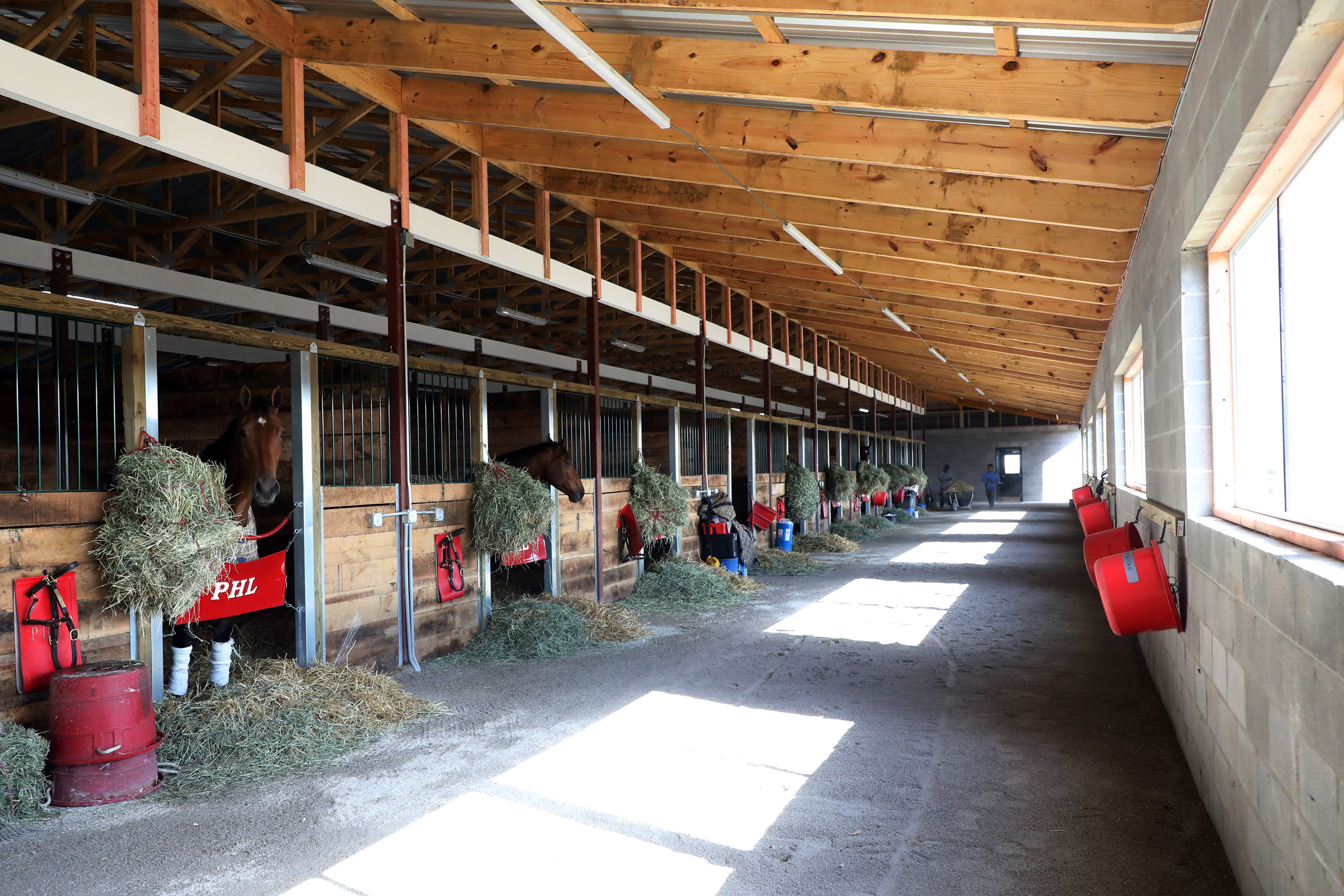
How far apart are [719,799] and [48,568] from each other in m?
2.81

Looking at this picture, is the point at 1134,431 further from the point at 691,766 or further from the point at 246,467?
the point at 246,467

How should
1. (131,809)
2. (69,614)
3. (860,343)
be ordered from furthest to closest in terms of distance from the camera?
(860,343) → (69,614) → (131,809)

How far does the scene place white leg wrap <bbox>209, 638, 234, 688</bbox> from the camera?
412 cm

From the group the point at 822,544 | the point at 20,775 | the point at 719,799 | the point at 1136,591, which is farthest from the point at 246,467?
the point at 822,544

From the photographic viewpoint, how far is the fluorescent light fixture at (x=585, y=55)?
3414 mm

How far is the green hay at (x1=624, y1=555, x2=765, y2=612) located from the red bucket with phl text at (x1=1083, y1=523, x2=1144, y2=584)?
12.5 feet

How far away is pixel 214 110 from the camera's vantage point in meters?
6.46

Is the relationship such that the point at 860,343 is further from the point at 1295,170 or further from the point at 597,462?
the point at 1295,170

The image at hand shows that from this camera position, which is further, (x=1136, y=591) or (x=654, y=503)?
(x=654, y=503)

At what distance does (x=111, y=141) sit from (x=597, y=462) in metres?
5.48

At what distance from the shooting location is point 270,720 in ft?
12.7

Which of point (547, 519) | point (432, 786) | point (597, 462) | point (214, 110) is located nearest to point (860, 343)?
point (597, 462)

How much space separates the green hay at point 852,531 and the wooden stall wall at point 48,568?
12.0 m

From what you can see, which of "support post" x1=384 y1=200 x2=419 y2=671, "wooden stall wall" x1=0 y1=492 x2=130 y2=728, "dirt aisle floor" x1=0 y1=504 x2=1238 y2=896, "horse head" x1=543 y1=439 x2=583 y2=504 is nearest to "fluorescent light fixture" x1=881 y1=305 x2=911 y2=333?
"horse head" x1=543 y1=439 x2=583 y2=504
